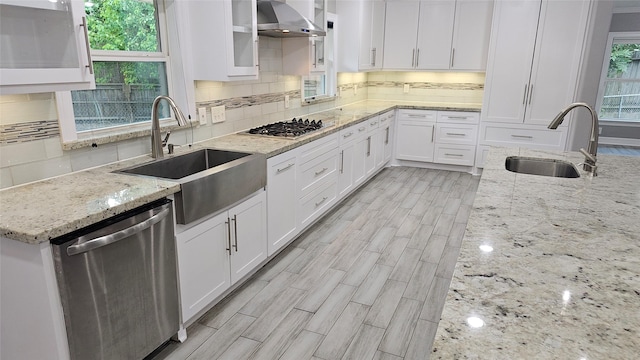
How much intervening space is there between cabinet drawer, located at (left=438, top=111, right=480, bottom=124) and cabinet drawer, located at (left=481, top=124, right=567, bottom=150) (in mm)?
156

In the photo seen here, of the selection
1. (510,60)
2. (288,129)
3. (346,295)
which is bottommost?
(346,295)

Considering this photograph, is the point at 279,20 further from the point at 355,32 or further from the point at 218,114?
the point at 355,32

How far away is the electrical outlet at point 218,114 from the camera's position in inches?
122

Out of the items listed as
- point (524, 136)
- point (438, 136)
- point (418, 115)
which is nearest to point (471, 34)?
point (418, 115)

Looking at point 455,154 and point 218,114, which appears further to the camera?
point 455,154

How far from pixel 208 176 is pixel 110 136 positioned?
0.67m

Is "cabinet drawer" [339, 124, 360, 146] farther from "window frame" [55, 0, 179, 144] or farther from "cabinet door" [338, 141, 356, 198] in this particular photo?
"window frame" [55, 0, 179, 144]

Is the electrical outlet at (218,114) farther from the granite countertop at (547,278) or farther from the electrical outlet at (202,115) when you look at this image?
the granite countertop at (547,278)

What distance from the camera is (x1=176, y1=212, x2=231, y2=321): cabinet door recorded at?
2154 mm

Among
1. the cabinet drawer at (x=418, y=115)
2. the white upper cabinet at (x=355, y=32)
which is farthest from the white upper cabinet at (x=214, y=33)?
the cabinet drawer at (x=418, y=115)

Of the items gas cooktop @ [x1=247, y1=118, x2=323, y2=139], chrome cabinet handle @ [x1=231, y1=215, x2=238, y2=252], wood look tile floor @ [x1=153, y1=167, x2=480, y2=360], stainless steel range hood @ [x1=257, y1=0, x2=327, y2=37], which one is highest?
stainless steel range hood @ [x1=257, y1=0, x2=327, y2=37]

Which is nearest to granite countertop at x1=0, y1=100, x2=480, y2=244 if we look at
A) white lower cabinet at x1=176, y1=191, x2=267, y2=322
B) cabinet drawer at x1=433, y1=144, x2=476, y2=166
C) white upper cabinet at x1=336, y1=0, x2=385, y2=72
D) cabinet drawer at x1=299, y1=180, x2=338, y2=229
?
white lower cabinet at x1=176, y1=191, x2=267, y2=322

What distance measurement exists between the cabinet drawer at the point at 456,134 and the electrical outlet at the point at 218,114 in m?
3.34

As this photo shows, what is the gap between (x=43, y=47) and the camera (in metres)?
1.74
